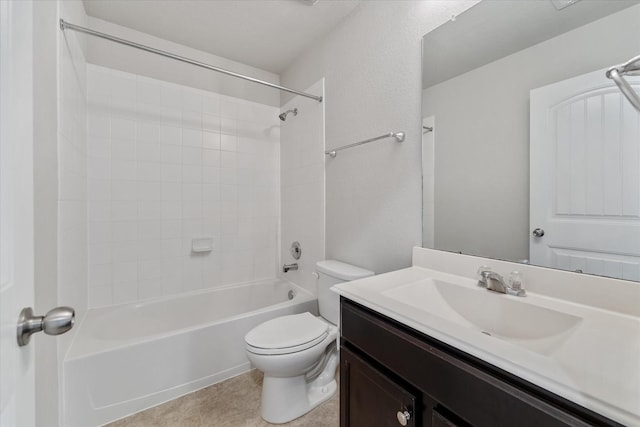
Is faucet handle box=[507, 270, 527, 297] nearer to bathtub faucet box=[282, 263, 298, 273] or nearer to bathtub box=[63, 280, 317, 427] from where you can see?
bathtub box=[63, 280, 317, 427]

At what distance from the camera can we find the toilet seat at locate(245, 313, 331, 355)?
124 centimetres

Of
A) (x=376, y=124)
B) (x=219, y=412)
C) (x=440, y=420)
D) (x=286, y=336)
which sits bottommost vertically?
(x=219, y=412)

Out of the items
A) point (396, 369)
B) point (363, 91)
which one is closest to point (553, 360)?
point (396, 369)

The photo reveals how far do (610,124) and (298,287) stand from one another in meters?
2.04

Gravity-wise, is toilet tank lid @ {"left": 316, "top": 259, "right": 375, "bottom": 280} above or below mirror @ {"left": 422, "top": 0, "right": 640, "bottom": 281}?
below

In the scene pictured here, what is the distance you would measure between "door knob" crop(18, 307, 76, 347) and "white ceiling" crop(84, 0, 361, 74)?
1.93 metres

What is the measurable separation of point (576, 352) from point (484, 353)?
0.20m

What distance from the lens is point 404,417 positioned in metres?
0.70

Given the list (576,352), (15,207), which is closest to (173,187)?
(15,207)

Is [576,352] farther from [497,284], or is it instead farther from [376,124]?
[376,124]

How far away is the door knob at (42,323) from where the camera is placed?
1.33 ft

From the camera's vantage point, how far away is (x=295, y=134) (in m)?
2.34

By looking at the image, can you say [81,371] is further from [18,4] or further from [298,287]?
[18,4]

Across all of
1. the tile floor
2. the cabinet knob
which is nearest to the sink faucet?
the cabinet knob
